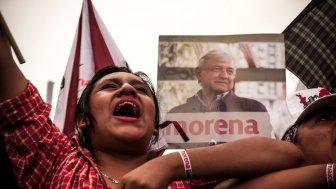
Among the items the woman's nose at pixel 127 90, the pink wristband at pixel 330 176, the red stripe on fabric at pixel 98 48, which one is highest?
the red stripe on fabric at pixel 98 48

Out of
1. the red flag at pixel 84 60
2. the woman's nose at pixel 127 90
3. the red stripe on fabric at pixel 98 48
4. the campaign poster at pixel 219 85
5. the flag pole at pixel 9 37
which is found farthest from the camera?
the red stripe on fabric at pixel 98 48

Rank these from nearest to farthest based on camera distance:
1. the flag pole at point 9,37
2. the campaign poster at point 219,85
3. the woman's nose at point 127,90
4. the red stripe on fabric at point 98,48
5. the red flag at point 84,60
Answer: the flag pole at point 9,37 < the woman's nose at point 127,90 < the campaign poster at point 219,85 < the red flag at point 84,60 < the red stripe on fabric at point 98,48

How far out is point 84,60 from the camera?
2.51 meters

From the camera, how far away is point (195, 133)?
7.09 ft

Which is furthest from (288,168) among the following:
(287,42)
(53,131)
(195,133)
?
(287,42)

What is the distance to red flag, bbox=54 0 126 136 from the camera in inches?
91.7

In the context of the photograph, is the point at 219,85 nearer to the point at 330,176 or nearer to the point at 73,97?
the point at 73,97

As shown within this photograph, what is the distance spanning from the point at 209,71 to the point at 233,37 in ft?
0.73

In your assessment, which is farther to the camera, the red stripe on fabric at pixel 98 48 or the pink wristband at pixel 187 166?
the red stripe on fabric at pixel 98 48

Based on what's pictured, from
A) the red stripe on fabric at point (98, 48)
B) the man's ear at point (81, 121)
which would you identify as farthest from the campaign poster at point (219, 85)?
Answer: the man's ear at point (81, 121)

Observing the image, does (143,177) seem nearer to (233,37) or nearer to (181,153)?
(181,153)

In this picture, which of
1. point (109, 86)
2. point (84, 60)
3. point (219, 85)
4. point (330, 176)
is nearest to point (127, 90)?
point (109, 86)

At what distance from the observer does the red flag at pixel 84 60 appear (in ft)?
7.64

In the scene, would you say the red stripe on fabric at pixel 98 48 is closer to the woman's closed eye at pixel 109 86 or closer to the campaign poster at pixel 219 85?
the campaign poster at pixel 219 85
